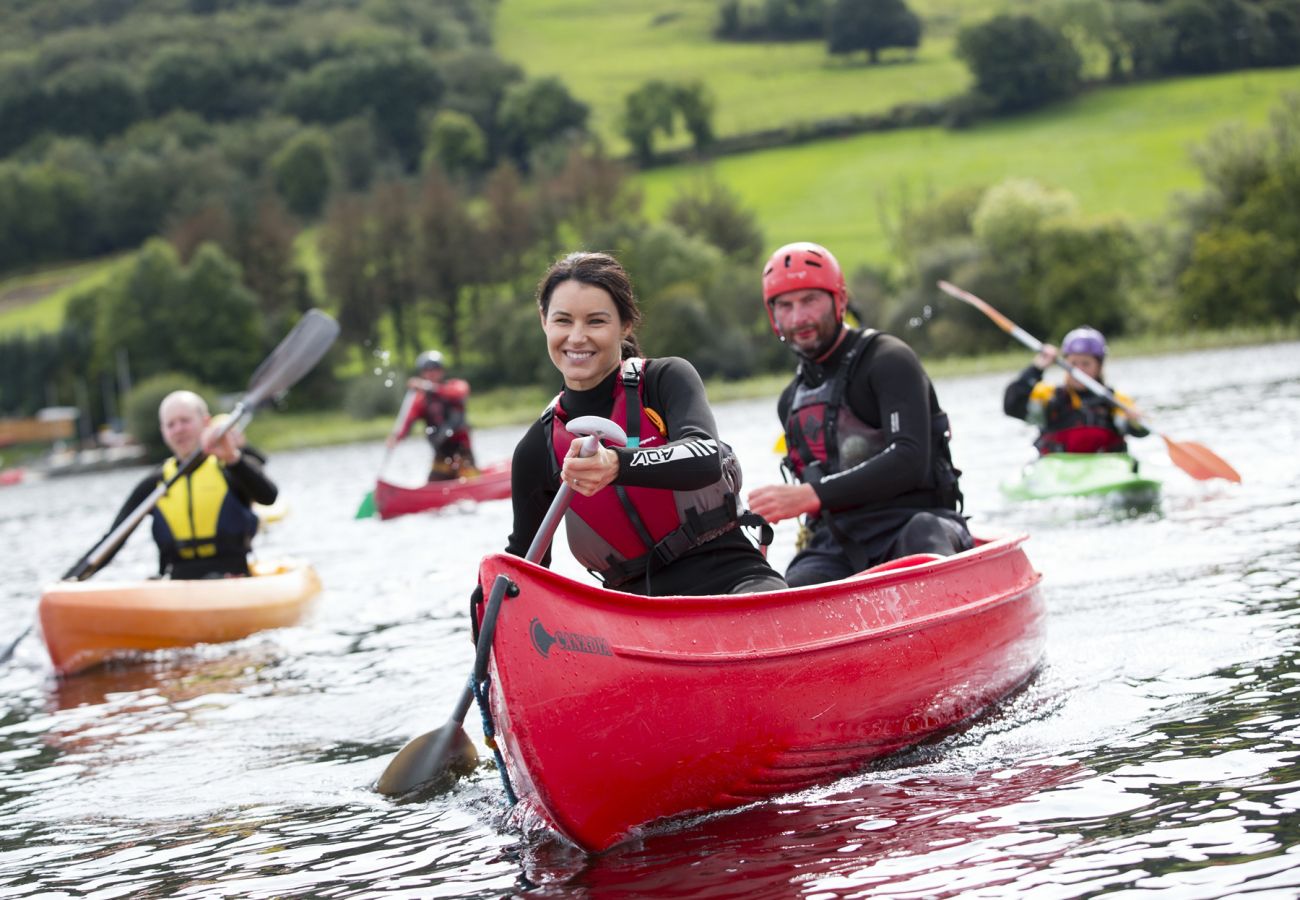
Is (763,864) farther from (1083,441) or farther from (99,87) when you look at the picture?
(99,87)

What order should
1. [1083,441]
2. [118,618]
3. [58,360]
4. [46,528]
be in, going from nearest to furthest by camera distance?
[118,618]
[1083,441]
[46,528]
[58,360]

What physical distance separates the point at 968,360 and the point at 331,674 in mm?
40322

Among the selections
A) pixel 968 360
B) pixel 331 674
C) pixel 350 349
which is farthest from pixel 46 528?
pixel 350 349

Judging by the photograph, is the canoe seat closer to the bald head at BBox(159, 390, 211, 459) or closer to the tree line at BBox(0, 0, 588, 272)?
the bald head at BBox(159, 390, 211, 459)

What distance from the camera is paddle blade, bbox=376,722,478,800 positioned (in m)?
5.68

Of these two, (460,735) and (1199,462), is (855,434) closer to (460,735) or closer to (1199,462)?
(460,735)

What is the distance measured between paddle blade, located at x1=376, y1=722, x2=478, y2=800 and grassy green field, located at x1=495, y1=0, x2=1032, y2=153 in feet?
273

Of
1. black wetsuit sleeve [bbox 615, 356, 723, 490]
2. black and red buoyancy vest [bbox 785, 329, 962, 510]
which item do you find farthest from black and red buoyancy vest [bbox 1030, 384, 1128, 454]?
black wetsuit sleeve [bbox 615, 356, 723, 490]

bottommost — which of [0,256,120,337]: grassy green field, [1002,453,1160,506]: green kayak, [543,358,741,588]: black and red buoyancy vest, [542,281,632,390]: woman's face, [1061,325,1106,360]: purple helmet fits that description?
[1002,453,1160,506]: green kayak

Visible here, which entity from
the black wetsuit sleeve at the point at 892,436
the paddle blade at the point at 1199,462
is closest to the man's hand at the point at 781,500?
the black wetsuit sleeve at the point at 892,436

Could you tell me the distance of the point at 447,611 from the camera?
36.4 ft

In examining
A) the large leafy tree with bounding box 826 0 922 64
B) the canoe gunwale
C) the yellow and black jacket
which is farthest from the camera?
the large leafy tree with bounding box 826 0 922 64

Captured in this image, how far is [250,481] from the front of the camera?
32.2 feet

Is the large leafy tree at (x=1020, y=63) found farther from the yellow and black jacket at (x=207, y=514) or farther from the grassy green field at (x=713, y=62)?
the yellow and black jacket at (x=207, y=514)
